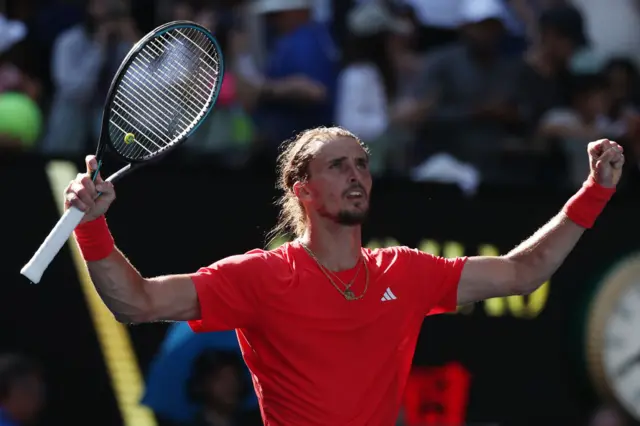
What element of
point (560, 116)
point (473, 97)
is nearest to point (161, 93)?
point (473, 97)

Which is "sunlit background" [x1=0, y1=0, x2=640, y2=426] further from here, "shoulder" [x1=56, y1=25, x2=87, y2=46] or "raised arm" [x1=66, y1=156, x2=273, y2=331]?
"raised arm" [x1=66, y1=156, x2=273, y2=331]

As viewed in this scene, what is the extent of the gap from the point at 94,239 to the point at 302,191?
3.35 feet

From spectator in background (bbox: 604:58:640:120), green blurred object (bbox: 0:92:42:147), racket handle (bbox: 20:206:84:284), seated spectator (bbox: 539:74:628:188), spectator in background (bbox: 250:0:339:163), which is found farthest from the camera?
spectator in background (bbox: 604:58:640:120)

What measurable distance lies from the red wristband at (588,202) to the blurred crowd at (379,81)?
366 cm

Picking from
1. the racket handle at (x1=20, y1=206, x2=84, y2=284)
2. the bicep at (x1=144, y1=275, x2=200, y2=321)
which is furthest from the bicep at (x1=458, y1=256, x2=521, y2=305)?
the racket handle at (x1=20, y1=206, x2=84, y2=284)

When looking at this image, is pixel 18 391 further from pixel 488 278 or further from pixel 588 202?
pixel 588 202

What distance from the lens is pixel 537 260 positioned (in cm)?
555

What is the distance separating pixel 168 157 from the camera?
875 centimetres

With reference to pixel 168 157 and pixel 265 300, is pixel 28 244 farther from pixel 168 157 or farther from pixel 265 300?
pixel 265 300

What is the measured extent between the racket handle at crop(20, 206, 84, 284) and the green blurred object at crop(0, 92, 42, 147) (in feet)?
13.0

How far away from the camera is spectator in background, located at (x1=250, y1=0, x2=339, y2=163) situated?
30.0ft

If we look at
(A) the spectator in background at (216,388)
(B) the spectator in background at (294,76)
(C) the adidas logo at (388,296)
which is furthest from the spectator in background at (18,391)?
(C) the adidas logo at (388,296)

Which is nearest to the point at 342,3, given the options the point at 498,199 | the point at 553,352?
the point at 498,199

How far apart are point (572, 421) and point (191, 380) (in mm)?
2798
